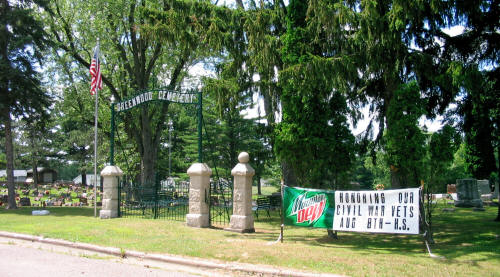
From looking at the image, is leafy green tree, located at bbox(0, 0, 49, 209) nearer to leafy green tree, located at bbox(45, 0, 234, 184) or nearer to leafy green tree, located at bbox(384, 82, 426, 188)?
leafy green tree, located at bbox(45, 0, 234, 184)

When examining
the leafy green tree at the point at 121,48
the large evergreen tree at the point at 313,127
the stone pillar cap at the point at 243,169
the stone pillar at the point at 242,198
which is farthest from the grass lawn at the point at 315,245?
the leafy green tree at the point at 121,48

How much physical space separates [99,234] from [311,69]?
24.5 ft

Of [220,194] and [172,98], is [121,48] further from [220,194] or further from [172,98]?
[220,194]

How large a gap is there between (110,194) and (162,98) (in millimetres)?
4378

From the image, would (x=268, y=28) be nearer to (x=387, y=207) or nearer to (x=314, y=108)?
(x=314, y=108)

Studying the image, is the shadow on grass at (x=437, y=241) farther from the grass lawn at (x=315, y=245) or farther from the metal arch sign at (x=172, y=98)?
the metal arch sign at (x=172, y=98)

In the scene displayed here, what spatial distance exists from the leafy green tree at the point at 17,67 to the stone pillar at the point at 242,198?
48.0ft

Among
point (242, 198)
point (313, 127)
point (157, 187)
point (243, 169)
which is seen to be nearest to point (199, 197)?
point (242, 198)

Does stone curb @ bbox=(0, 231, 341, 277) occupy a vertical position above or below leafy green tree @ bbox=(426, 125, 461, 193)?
below

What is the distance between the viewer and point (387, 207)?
27.5ft

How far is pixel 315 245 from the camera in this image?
9328 millimetres

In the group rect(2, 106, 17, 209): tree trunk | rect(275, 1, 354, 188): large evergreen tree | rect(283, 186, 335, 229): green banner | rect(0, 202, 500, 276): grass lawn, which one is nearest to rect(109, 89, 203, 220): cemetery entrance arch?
rect(0, 202, 500, 276): grass lawn

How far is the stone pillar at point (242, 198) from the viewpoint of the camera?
11141mm

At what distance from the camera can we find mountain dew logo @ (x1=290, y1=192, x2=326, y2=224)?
9203 millimetres
